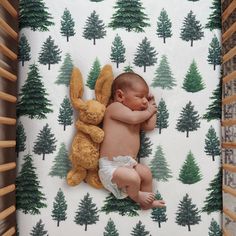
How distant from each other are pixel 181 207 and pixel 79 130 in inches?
18.0

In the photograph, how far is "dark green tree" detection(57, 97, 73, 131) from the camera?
1427 mm

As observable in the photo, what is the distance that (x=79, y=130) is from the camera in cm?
139

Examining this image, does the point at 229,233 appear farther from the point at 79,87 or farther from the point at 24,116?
the point at 24,116

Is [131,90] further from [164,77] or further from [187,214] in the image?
[187,214]

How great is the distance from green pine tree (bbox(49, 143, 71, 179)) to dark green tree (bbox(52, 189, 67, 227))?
0.26 ft

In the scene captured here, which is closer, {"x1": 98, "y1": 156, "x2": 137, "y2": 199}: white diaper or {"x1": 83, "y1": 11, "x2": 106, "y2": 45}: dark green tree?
{"x1": 98, "y1": 156, "x2": 137, "y2": 199}: white diaper

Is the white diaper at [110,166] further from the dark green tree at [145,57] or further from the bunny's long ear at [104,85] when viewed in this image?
the dark green tree at [145,57]

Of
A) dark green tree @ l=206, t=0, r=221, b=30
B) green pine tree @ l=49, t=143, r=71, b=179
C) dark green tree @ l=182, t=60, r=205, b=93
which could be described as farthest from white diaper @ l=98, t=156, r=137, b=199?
dark green tree @ l=206, t=0, r=221, b=30

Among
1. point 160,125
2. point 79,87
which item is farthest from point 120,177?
point 79,87

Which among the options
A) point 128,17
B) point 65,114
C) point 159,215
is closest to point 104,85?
point 65,114

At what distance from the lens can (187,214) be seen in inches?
55.7

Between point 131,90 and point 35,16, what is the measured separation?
456mm

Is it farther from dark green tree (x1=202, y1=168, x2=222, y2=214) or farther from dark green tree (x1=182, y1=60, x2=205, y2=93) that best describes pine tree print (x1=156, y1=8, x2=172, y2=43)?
dark green tree (x1=202, y1=168, x2=222, y2=214)

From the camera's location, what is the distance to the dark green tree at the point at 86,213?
1409mm
